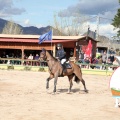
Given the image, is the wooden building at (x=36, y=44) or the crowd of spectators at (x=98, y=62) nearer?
the crowd of spectators at (x=98, y=62)

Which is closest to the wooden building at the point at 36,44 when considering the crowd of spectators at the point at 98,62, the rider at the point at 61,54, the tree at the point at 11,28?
the crowd of spectators at the point at 98,62

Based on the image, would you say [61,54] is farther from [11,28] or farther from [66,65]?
[11,28]

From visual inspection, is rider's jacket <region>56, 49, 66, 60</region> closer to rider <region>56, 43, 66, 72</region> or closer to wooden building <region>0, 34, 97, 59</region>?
rider <region>56, 43, 66, 72</region>

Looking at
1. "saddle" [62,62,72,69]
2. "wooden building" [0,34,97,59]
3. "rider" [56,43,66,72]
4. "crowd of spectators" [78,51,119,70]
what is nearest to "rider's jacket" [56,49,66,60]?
"rider" [56,43,66,72]

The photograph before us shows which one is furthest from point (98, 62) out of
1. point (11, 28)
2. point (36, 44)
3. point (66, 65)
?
point (11, 28)

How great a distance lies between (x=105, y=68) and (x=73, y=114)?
20306 mm

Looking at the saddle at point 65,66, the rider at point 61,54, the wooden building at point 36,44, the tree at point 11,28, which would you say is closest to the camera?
the rider at point 61,54

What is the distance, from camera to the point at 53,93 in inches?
615

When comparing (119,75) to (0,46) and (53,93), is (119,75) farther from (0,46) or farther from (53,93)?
(0,46)

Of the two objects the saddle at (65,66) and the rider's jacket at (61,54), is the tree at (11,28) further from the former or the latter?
the rider's jacket at (61,54)

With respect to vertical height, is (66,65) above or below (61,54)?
below

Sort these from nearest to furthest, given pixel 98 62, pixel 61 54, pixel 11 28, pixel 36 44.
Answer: pixel 61 54 → pixel 98 62 → pixel 36 44 → pixel 11 28

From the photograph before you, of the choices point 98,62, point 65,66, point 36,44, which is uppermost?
point 36,44

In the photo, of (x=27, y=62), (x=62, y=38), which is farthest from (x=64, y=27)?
(x=27, y=62)
